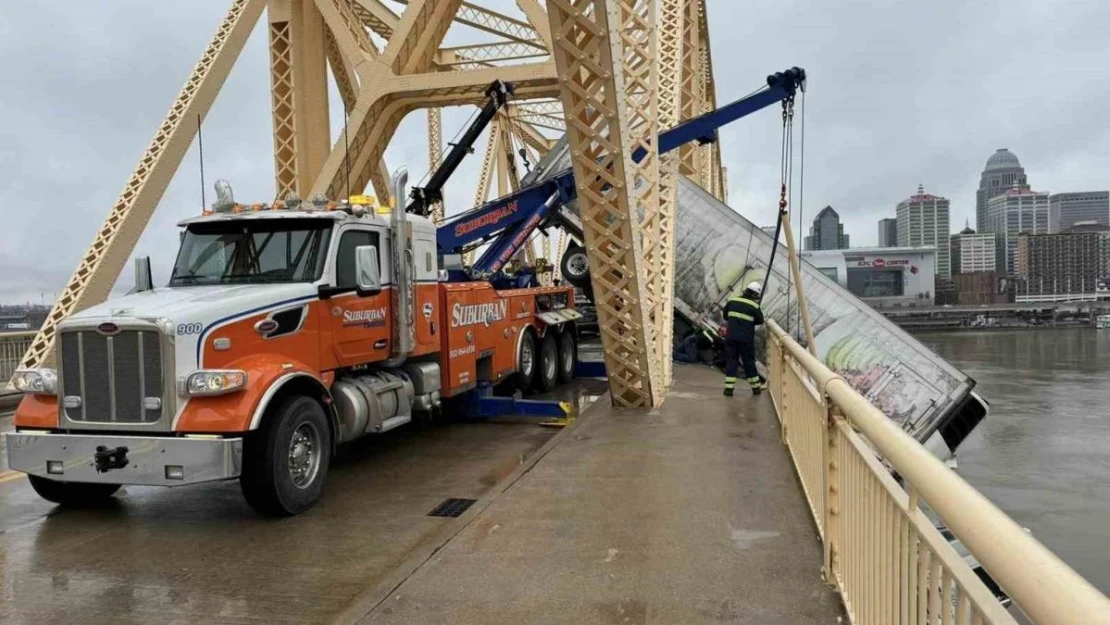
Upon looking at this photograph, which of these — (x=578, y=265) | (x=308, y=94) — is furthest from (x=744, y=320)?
(x=308, y=94)

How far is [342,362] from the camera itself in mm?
7109

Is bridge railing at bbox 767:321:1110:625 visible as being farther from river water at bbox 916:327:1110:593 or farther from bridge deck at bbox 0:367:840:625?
river water at bbox 916:327:1110:593

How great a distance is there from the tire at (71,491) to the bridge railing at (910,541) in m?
5.69

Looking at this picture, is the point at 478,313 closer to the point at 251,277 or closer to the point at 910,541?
the point at 251,277

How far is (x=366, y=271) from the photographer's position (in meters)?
7.09

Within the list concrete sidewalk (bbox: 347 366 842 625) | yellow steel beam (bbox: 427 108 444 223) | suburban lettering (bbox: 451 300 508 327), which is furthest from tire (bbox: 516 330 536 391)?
yellow steel beam (bbox: 427 108 444 223)

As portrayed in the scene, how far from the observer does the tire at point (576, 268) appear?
1938 cm

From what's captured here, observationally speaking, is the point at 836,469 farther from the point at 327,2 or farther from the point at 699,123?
the point at 327,2

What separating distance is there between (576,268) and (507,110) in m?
4.32

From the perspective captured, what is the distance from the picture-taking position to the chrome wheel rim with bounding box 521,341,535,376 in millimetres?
12031

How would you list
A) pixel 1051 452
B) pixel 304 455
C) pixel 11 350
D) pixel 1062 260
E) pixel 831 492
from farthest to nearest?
pixel 1062 260, pixel 11 350, pixel 1051 452, pixel 304 455, pixel 831 492

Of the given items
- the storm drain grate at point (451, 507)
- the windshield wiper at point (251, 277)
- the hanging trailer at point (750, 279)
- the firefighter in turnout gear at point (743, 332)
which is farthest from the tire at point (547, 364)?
the windshield wiper at point (251, 277)

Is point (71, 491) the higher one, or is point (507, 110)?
point (507, 110)

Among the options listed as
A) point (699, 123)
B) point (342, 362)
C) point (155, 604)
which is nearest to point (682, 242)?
point (699, 123)
